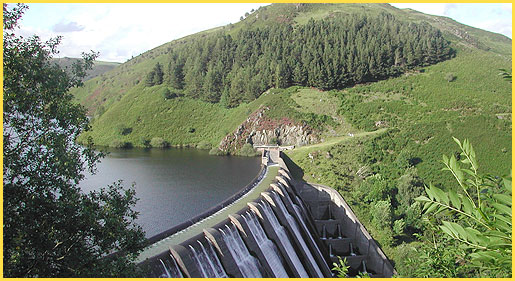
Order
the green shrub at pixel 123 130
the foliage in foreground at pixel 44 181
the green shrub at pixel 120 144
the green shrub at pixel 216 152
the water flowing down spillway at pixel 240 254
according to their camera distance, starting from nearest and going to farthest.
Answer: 1. the foliage in foreground at pixel 44 181
2. the water flowing down spillway at pixel 240 254
3. the green shrub at pixel 216 152
4. the green shrub at pixel 120 144
5. the green shrub at pixel 123 130

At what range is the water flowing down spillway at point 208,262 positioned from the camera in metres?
15.6

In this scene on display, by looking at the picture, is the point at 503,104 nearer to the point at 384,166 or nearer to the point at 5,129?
the point at 384,166

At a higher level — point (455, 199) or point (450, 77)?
point (450, 77)

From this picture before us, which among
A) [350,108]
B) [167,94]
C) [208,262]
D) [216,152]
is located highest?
[350,108]

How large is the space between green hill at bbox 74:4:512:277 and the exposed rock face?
0.83ft

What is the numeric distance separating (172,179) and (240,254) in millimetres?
23211

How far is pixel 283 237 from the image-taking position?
2308cm

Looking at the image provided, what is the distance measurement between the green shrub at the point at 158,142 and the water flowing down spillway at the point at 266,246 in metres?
47.7

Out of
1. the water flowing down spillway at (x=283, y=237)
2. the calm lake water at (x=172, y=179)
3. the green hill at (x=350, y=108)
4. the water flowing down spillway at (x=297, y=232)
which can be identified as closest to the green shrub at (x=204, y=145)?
the green hill at (x=350, y=108)

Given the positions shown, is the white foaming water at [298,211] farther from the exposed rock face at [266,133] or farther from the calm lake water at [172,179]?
the exposed rock face at [266,133]

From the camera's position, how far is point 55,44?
10.1 m

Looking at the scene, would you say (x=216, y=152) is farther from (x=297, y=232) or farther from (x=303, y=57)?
(x=297, y=232)

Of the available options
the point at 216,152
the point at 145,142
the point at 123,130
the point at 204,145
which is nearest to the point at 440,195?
the point at 216,152

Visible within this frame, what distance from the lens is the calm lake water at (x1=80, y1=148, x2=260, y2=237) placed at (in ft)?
94.7
